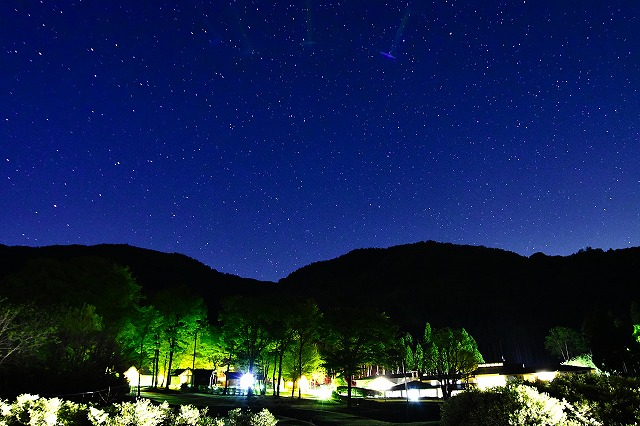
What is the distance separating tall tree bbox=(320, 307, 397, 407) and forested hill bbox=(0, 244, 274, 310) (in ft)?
347

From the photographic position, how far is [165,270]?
16350 centimetres

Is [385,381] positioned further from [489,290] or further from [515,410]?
[489,290]

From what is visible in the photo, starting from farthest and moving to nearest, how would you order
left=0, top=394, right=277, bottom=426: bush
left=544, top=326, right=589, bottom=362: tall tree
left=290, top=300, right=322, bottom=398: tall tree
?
left=544, top=326, right=589, bottom=362: tall tree < left=290, top=300, right=322, bottom=398: tall tree < left=0, top=394, right=277, bottom=426: bush

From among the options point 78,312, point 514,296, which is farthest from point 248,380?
point 514,296

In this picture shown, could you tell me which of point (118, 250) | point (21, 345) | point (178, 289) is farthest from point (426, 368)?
point (118, 250)

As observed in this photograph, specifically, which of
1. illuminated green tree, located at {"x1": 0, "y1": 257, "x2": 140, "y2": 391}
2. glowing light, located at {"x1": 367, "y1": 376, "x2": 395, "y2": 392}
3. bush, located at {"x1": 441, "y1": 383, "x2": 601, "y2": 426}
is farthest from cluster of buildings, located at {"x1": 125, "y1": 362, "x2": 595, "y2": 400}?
bush, located at {"x1": 441, "y1": 383, "x2": 601, "y2": 426}

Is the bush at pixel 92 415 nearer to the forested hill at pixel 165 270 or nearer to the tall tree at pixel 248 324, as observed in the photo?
the tall tree at pixel 248 324

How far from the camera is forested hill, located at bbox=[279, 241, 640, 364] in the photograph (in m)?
138

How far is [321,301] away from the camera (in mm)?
171375

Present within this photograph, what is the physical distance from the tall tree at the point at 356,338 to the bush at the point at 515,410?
3121 cm

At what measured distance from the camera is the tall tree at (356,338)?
143ft

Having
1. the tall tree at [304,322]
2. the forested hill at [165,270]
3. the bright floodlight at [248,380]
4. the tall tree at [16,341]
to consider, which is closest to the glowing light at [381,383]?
the tall tree at [304,322]

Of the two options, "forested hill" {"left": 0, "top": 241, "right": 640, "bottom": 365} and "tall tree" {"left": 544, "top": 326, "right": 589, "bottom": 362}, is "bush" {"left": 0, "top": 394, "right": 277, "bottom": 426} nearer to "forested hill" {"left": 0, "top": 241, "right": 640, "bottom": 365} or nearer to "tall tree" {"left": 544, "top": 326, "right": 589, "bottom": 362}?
"tall tree" {"left": 544, "top": 326, "right": 589, "bottom": 362}

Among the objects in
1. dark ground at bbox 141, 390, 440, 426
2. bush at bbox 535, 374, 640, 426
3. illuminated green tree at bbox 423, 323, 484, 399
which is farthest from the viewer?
illuminated green tree at bbox 423, 323, 484, 399
